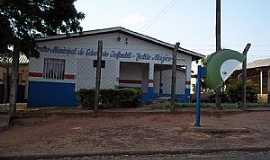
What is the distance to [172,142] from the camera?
11.4 meters

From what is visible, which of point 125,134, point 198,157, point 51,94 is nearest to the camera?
point 198,157

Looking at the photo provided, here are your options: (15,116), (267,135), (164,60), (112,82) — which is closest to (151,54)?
(164,60)

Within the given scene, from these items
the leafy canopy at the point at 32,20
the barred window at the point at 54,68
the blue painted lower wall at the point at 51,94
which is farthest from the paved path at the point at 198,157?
the barred window at the point at 54,68

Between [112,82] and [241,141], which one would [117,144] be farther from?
[112,82]

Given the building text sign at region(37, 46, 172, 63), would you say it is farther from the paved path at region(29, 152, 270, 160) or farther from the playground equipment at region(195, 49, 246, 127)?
the paved path at region(29, 152, 270, 160)

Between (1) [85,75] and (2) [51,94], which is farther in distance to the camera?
(1) [85,75]

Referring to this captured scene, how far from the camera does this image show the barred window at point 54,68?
76.5ft

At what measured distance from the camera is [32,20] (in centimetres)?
1673

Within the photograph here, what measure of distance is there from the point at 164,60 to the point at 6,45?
1088cm

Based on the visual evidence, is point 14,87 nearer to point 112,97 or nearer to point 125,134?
point 112,97

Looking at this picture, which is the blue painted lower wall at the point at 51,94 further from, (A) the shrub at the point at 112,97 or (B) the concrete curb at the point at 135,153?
(B) the concrete curb at the point at 135,153

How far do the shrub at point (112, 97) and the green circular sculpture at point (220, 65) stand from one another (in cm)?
540

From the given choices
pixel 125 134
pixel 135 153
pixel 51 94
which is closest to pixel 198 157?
pixel 135 153

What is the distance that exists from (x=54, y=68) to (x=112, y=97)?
5662mm
